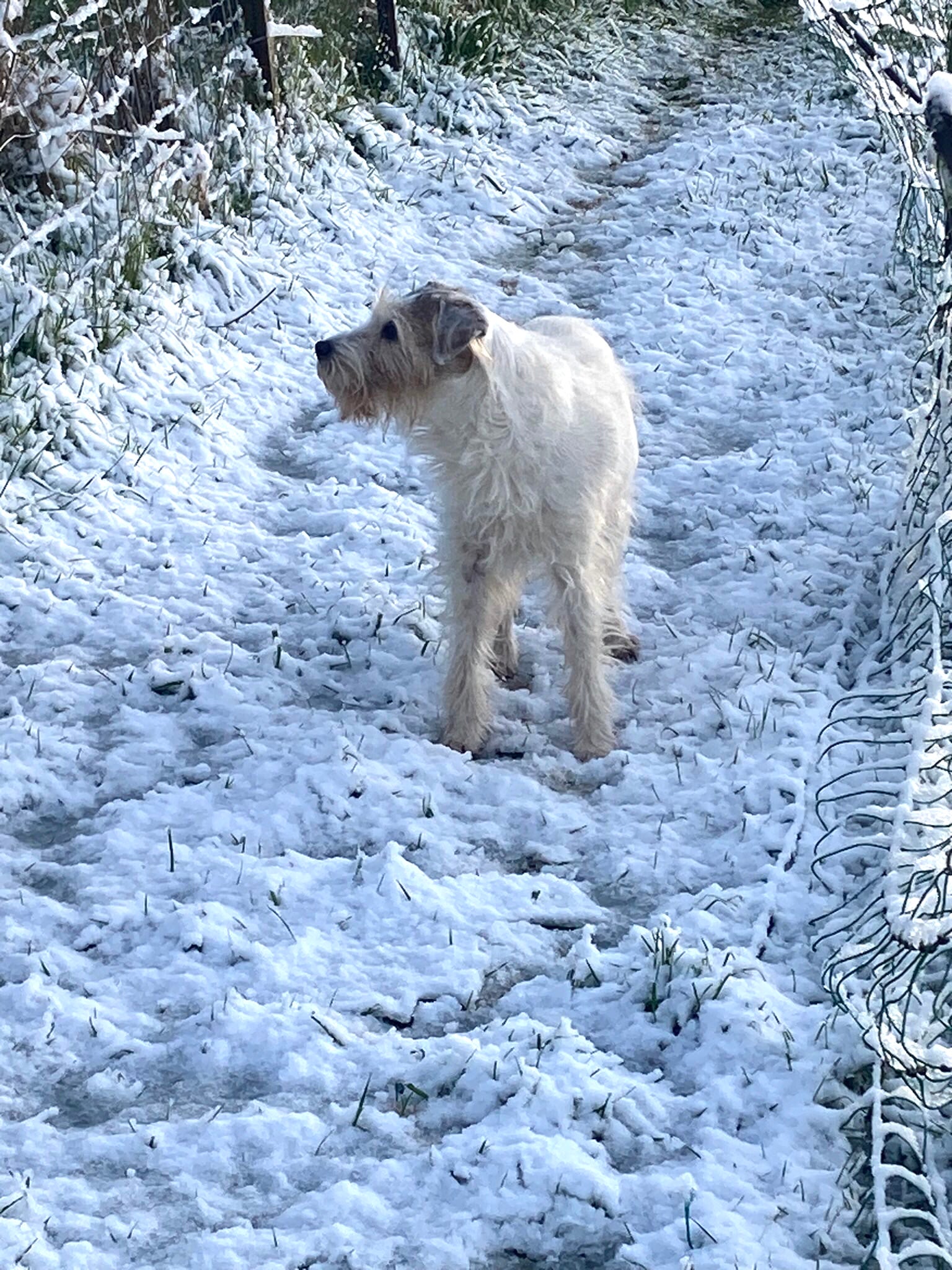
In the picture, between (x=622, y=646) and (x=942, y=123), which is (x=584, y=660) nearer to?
(x=622, y=646)

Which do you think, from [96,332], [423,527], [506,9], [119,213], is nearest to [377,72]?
[506,9]

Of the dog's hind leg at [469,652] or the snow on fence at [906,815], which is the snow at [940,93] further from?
the dog's hind leg at [469,652]

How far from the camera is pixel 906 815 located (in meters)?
3.60

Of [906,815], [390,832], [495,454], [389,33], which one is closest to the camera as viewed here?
[906,815]

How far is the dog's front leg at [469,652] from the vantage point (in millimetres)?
4832

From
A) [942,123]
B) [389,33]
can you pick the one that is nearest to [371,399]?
[942,123]

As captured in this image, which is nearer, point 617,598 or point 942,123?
point 942,123

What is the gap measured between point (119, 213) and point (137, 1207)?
5592 millimetres

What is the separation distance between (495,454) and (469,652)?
0.71 metres

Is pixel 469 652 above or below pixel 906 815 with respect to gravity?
below

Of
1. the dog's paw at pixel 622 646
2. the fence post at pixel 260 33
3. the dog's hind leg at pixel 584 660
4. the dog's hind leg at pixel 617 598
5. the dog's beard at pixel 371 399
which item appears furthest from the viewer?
the fence post at pixel 260 33

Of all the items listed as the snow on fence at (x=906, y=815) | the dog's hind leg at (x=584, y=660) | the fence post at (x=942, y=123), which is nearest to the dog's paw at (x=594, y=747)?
the dog's hind leg at (x=584, y=660)

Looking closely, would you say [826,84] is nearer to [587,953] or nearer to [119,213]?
[119,213]

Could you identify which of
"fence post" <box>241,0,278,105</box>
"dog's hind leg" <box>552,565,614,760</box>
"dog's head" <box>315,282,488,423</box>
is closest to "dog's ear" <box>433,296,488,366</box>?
"dog's head" <box>315,282,488,423</box>
